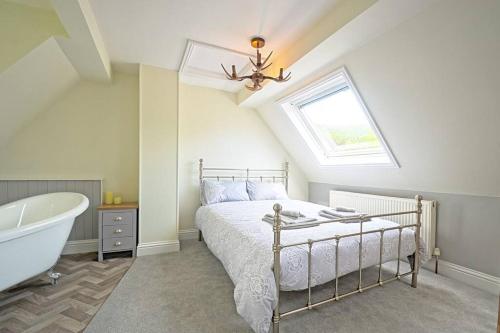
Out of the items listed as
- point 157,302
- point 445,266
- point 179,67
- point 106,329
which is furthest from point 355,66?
point 106,329

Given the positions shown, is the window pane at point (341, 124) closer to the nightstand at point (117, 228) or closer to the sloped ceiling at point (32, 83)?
the nightstand at point (117, 228)

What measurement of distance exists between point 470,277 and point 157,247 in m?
3.52

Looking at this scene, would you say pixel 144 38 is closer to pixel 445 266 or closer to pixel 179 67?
pixel 179 67

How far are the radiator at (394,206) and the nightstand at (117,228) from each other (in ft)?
9.87

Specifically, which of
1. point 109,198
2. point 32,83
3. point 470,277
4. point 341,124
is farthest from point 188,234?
point 470,277

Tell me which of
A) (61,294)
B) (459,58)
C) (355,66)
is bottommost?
A: (61,294)

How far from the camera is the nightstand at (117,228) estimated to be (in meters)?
2.74

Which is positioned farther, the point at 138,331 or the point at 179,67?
the point at 179,67

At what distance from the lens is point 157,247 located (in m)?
2.96

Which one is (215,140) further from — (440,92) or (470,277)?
(470,277)

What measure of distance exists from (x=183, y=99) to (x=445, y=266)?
404cm

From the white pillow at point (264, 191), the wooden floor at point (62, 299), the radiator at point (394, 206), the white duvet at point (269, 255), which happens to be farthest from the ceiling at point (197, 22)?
the wooden floor at point (62, 299)

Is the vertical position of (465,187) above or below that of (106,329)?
above

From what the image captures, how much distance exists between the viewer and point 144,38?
236cm
